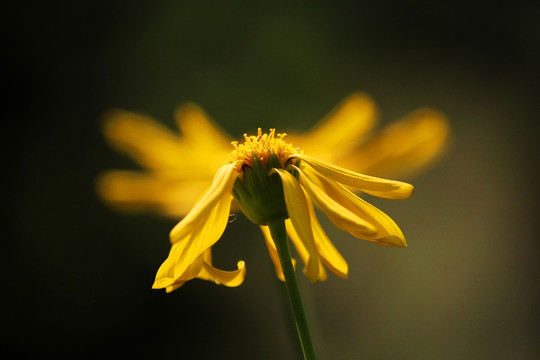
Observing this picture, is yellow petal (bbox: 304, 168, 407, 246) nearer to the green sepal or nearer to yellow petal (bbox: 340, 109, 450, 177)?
the green sepal

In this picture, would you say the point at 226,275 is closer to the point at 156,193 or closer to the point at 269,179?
the point at 269,179

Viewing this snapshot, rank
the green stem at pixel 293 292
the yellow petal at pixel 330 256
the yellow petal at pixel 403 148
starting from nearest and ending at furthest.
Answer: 1. the green stem at pixel 293 292
2. the yellow petal at pixel 330 256
3. the yellow petal at pixel 403 148

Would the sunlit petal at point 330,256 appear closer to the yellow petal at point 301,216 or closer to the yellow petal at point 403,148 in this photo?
the yellow petal at point 301,216

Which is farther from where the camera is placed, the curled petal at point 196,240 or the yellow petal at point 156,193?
the yellow petal at point 156,193

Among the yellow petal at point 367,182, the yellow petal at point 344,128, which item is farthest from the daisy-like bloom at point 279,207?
the yellow petal at point 344,128

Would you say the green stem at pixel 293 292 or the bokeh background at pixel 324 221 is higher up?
the bokeh background at pixel 324 221

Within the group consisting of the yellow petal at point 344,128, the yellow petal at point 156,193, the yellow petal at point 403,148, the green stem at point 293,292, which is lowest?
A: the green stem at point 293,292

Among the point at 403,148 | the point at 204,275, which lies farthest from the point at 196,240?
the point at 403,148
